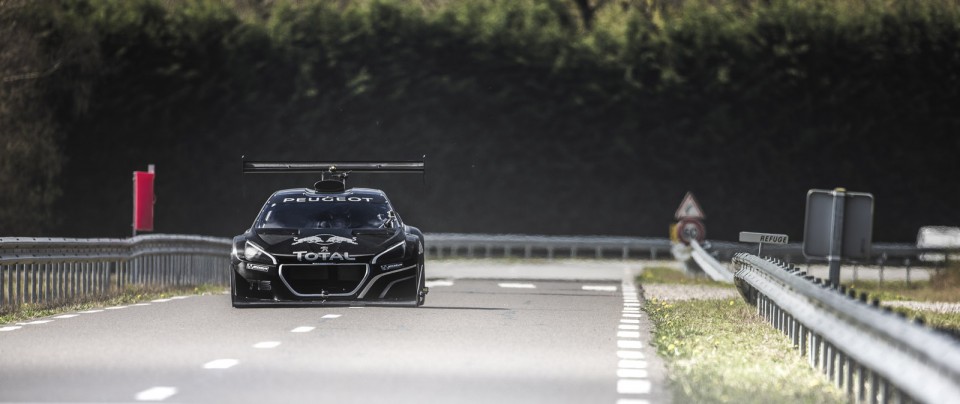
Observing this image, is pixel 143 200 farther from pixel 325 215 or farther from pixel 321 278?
pixel 321 278

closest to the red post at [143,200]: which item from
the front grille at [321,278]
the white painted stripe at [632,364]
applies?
the front grille at [321,278]

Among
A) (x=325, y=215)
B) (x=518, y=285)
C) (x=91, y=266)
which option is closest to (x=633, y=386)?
(x=325, y=215)

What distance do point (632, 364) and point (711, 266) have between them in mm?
17097

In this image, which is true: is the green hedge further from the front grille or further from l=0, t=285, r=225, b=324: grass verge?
the front grille

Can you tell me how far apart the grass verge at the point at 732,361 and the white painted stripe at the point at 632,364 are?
222 millimetres

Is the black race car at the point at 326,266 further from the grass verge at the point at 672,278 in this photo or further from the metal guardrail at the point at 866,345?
the grass verge at the point at 672,278

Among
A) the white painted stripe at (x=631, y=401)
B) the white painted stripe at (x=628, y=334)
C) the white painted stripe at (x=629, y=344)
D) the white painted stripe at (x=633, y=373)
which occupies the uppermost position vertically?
the white painted stripe at (x=631, y=401)

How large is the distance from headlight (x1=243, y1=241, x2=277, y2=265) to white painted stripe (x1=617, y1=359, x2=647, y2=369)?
20.7ft

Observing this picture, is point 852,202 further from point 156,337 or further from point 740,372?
point 156,337

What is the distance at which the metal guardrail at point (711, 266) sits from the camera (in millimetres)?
29500

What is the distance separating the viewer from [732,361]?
15633 millimetres

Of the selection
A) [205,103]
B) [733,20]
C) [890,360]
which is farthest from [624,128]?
[890,360]

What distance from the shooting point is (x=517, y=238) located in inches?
2096

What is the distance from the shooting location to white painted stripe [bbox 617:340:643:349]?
17359mm
